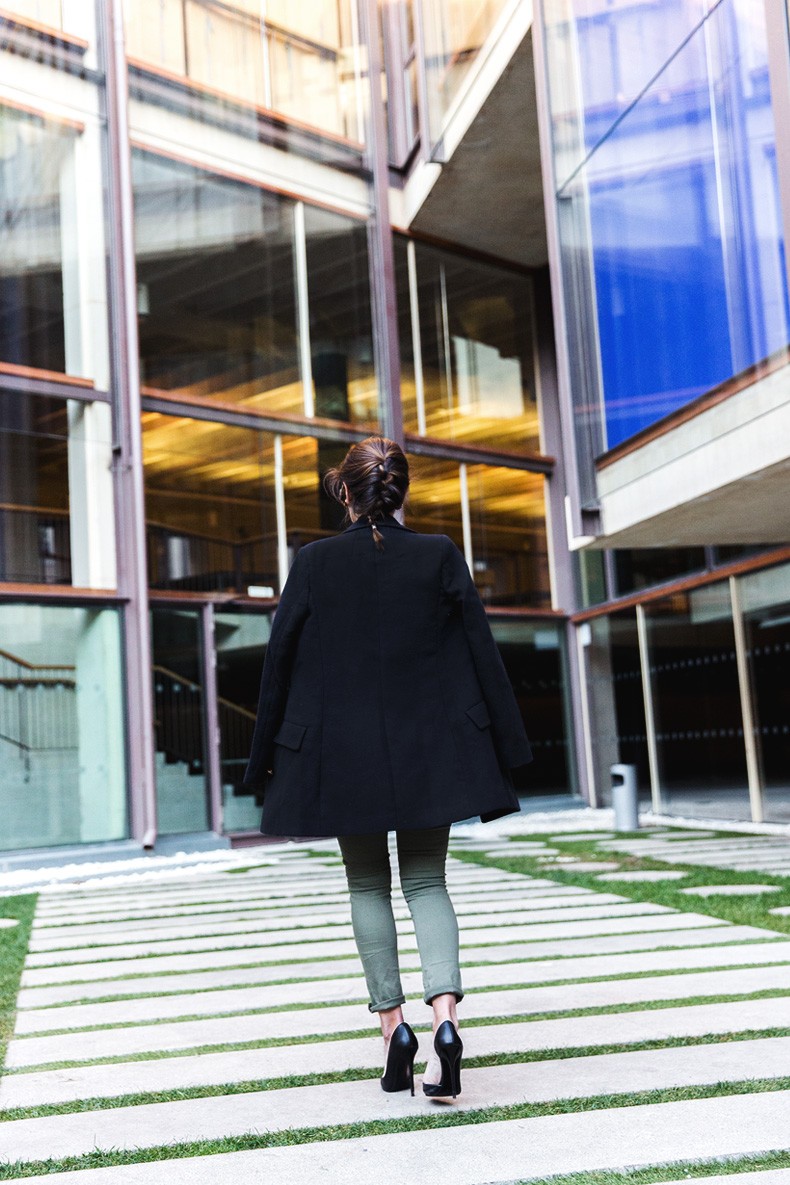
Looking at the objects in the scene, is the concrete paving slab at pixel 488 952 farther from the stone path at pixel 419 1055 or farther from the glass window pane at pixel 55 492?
the glass window pane at pixel 55 492

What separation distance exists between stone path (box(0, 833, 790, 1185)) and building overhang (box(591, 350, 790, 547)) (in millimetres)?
3024

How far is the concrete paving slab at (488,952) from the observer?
5223 mm

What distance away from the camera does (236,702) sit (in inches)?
518

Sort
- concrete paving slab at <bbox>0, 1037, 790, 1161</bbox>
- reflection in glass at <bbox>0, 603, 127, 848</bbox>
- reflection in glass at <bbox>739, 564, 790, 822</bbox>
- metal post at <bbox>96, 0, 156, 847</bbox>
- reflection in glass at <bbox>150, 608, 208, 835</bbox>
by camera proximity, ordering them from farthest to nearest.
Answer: reflection in glass at <bbox>150, 608, 208, 835</bbox> < reflection in glass at <bbox>739, 564, 790, 822</bbox> < metal post at <bbox>96, 0, 156, 847</bbox> < reflection in glass at <bbox>0, 603, 127, 848</bbox> < concrete paving slab at <bbox>0, 1037, 790, 1161</bbox>

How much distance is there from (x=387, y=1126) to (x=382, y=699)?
3.26ft

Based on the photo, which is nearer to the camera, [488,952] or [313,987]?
[313,987]

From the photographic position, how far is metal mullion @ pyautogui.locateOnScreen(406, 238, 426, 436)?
1585 cm

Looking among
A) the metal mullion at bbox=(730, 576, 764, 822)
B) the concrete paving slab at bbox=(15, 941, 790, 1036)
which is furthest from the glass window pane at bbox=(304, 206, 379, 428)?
the concrete paving slab at bbox=(15, 941, 790, 1036)

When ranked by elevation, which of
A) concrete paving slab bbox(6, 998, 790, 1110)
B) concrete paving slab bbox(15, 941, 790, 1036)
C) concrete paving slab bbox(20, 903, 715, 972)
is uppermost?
concrete paving slab bbox(6, 998, 790, 1110)

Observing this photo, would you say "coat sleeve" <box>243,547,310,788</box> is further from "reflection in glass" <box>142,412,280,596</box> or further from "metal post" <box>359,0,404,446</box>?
"metal post" <box>359,0,404,446</box>

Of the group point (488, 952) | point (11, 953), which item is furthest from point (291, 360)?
point (488, 952)

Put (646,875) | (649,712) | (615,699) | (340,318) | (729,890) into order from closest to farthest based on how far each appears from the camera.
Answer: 1. (729,890)
2. (646,875)
3. (340,318)
4. (649,712)
5. (615,699)

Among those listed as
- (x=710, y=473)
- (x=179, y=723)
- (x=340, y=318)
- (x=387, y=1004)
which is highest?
(x=340, y=318)

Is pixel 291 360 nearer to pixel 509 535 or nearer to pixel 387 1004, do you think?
pixel 509 535
